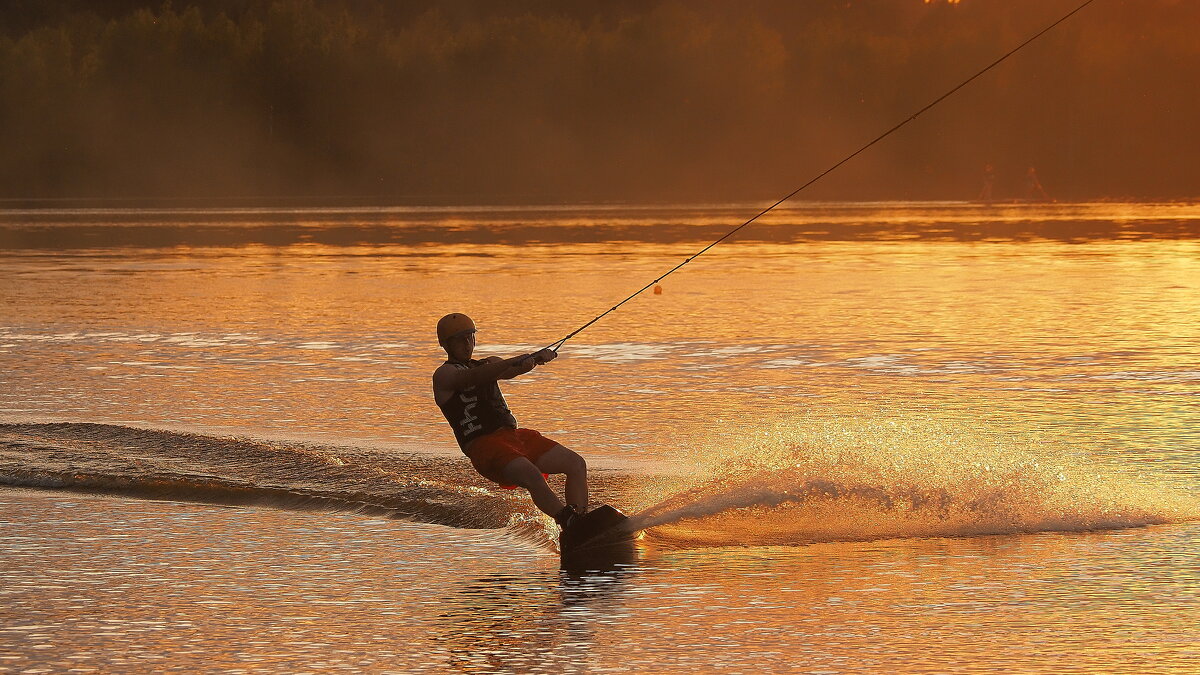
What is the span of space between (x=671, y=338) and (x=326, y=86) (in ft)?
298

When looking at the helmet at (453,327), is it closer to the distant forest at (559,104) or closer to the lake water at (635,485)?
the lake water at (635,485)

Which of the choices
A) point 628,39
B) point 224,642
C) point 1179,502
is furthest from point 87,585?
point 628,39

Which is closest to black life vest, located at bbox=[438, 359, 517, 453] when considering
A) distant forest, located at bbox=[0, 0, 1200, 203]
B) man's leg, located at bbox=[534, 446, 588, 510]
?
man's leg, located at bbox=[534, 446, 588, 510]

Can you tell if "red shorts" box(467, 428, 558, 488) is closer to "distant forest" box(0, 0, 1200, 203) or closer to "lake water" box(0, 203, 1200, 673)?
"lake water" box(0, 203, 1200, 673)

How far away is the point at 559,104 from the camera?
10738 cm

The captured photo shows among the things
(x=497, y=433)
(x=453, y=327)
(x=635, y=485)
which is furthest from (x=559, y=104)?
(x=497, y=433)

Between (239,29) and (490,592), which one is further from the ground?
(239,29)

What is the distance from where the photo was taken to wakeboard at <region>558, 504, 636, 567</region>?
8602mm

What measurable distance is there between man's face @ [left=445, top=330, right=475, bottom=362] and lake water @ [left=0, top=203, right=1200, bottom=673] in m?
0.83

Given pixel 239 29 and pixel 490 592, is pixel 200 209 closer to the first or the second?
pixel 239 29

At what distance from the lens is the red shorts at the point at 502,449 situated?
8.81m

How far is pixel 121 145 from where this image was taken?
10338cm

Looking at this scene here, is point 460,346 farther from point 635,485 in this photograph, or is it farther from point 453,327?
point 635,485

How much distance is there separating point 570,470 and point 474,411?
0.54 metres
